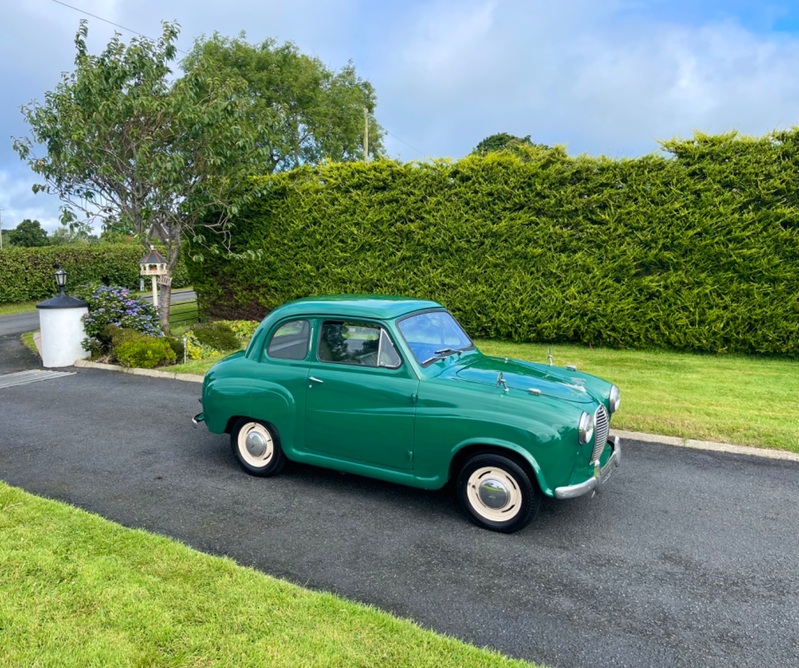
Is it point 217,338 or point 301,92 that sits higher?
point 301,92

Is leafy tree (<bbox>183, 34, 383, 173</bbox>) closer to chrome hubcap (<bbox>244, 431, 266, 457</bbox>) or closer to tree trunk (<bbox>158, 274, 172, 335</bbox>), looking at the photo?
tree trunk (<bbox>158, 274, 172, 335</bbox>)

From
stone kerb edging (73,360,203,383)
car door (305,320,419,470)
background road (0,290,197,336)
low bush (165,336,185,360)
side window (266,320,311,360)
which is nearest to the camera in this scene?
car door (305,320,419,470)

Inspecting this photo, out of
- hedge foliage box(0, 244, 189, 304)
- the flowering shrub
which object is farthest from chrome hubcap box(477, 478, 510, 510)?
hedge foliage box(0, 244, 189, 304)

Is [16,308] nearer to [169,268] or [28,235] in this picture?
[169,268]

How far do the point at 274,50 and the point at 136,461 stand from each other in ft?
95.9

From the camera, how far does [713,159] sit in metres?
9.35

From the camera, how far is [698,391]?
7.32 metres

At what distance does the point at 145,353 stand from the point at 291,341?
6155 millimetres

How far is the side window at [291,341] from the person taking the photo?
4.60 metres

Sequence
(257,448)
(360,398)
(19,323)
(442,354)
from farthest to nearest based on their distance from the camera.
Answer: (19,323), (257,448), (442,354), (360,398)

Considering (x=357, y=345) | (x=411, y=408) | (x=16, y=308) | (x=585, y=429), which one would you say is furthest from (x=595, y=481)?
(x=16, y=308)

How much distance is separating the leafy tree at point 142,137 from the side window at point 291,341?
7745 millimetres

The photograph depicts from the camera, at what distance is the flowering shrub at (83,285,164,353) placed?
10.6m

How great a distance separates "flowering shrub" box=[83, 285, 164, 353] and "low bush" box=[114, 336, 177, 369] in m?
0.97
